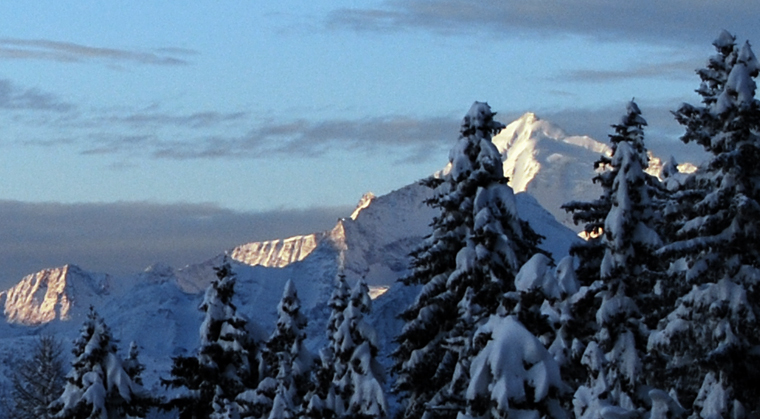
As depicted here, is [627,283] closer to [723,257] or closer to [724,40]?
[723,257]

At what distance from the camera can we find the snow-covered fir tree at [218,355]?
5188cm

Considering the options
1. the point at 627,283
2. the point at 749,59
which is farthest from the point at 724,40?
the point at 627,283

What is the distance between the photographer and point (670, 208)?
43656 millimetres

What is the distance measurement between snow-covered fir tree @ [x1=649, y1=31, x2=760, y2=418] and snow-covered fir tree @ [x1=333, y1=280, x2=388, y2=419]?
14154 millimetres

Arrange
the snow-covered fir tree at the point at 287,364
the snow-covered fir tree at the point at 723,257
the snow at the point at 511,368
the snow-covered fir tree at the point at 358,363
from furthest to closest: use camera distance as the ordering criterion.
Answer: the snow-covered fir tree at the point at 287,364
the snow-covered fir tree at the point at 358,363
the snow-covered fir tree at the point at 723,257
the snow at the point at 511,368

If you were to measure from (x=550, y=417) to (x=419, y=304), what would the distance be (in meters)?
13.1

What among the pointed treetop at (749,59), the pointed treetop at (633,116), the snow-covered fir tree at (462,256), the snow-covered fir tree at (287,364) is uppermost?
the pointed treetop at (749,59)

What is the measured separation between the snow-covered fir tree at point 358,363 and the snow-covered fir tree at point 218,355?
3.70 m

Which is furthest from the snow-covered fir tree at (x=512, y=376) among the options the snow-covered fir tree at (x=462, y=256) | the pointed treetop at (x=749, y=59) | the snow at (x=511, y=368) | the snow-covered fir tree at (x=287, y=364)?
the snow-covered fir tree at (x=287, y=364)

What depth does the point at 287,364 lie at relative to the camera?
51.0 m

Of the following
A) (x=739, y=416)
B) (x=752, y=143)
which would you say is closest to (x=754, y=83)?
(x=752, y=143)

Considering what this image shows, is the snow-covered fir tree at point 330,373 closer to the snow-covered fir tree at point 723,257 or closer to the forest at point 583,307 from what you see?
the forest at point 583,307

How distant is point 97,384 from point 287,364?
6.33 m

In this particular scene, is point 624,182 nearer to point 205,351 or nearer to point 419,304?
point 419,304
